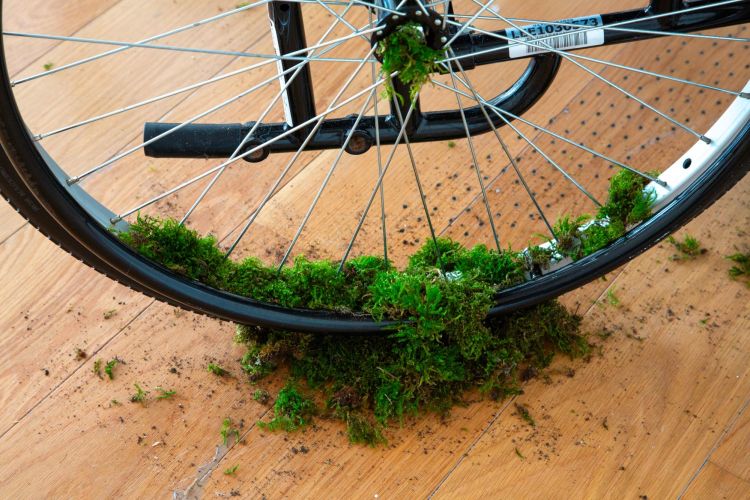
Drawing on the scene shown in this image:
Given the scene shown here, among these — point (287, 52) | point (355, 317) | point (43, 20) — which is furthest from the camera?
point (43, 20)

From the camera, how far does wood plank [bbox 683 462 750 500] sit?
1077 mm

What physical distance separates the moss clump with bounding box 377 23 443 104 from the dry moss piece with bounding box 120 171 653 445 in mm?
269

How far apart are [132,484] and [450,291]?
0.44 meters

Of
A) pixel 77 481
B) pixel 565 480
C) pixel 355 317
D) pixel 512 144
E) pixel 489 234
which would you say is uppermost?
pixel 512 144

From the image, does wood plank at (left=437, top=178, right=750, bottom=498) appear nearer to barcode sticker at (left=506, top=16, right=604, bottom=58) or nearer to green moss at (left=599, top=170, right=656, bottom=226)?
green moss at (left=599, top=170, right=656, bottom=226)

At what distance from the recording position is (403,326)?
3.68 ft

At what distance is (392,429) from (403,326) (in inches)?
5.2

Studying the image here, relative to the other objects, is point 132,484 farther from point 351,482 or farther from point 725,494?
point 725,494

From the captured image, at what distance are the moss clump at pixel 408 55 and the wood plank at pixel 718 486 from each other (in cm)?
57

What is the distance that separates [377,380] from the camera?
45.6 inches

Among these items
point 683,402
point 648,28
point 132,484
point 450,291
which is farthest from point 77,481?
point 648,28

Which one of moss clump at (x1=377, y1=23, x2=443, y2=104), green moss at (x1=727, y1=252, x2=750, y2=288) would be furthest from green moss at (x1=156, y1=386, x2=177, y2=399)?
green moss at (x1=727, y1=252, x2=750, y2=288)

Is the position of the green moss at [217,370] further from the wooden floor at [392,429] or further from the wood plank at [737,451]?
the wood plank at [737,451]

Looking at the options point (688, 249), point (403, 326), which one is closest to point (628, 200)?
point (688, 249)
